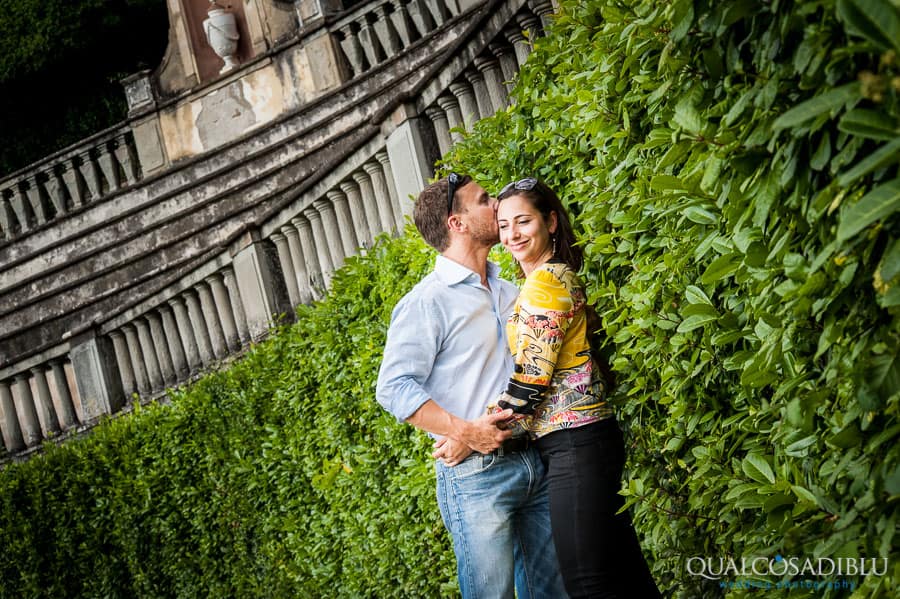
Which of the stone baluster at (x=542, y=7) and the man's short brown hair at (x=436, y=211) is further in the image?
the stone baluster at (x=542, y=7)

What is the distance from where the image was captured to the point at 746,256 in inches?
92.4

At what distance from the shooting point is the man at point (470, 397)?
3332mm

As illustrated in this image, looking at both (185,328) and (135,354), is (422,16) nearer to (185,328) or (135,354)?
(185,328)

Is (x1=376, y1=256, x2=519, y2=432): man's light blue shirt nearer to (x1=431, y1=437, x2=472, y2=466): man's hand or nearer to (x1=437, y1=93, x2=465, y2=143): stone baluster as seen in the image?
(x1=431, y1=437, x2=472, y2=466): man's hand

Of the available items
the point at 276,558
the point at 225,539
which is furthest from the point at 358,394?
the point at 225,539

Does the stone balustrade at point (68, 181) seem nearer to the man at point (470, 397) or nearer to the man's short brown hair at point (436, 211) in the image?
the man's short brown hair at point (436, 211)

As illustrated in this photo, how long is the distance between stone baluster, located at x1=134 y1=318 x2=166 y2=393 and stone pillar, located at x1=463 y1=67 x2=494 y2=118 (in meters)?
5.18

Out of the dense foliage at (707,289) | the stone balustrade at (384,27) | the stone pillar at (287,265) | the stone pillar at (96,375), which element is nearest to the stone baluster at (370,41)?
the stone balustrade at (384,27)

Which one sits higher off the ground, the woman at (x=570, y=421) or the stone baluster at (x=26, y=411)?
the woman at (x=570, y=421)

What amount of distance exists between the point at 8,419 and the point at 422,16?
6955mm

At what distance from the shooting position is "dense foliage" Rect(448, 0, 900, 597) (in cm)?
178

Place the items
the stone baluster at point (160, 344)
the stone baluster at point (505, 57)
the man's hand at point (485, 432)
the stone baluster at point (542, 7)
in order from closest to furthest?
the man's hand at point (485, 432)
the stone baluster at point (542, 7)
the stone baluster at point (505, 57)
the stone baluster at point (160, 344)

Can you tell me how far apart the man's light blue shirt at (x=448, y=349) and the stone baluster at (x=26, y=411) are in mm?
8616

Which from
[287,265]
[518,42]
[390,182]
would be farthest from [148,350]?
[518,42]
